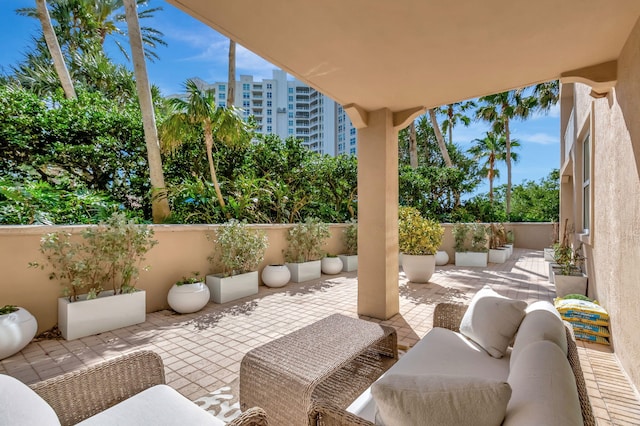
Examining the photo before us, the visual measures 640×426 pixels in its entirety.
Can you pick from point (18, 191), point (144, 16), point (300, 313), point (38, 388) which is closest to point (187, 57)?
point (144, 16)

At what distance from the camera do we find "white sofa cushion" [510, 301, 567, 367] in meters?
1.52

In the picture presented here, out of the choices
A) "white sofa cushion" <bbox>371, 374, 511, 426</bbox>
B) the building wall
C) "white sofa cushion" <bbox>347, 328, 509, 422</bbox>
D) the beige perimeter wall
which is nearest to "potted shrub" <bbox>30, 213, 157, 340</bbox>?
the beige perimeter wall

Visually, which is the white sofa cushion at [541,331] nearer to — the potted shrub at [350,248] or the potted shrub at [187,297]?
the potted shrub at [187,297]

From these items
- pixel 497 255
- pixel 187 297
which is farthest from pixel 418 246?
pixel 187 297

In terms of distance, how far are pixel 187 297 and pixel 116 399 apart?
2.92 meters

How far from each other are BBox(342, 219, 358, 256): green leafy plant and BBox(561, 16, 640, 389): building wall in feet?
15.6

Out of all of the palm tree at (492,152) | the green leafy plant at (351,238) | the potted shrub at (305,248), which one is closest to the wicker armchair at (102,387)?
the potted shrub at (305,248)

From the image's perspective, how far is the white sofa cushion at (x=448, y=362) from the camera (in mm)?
1799

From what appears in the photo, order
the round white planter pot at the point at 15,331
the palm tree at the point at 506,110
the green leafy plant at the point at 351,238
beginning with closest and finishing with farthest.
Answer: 1. the round white planter pot at the point at 15,331
2. the green leafy plant at the point at 351,238
3. the palm tree at the point at 506,110

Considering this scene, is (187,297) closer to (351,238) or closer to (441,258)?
(351,238)

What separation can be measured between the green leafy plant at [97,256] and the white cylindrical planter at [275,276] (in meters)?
2.27

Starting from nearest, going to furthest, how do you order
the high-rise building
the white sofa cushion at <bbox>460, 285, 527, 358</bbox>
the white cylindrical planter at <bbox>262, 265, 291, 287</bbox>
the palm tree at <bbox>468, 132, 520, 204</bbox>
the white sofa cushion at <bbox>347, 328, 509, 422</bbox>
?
the white sofa cushion at <bbox>347, 328, 509, 422</bbox>
the white sofa cushion at <bbox>460, 285, 527, 358</bbox>
the white cylindrical planter at <bbox>262, 265, 291, 287</bbox>
the palm tree at <bbox>468, 132, 520, 204</bbox>
the high-rise building

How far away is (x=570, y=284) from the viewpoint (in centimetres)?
474

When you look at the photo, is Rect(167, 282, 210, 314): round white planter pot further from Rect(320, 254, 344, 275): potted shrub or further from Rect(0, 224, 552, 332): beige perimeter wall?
Rect(320, 254, 344, 275): potted shrub
